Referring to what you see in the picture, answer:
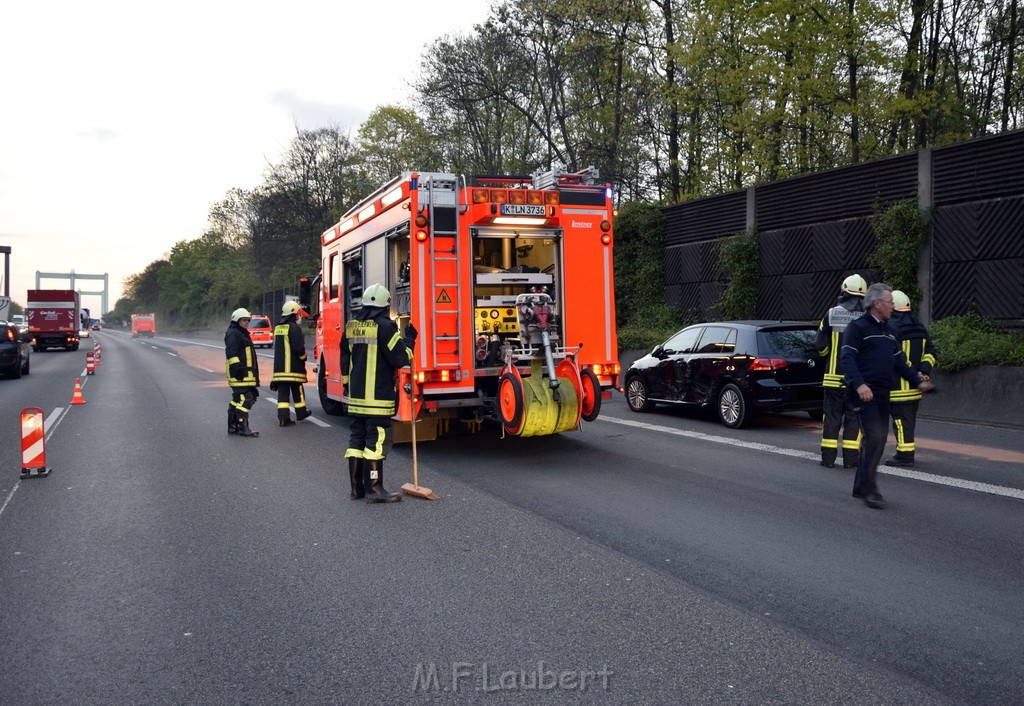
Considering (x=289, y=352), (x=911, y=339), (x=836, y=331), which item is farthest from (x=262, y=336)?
(x=911, y=339)

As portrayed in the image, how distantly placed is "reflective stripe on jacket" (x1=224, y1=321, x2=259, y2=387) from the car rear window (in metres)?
6.67

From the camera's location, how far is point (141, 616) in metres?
4.57

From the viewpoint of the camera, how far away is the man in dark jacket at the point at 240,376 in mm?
11750

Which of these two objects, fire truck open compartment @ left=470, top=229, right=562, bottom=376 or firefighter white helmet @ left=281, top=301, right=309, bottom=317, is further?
firefighter white helmet @ left=281, top=301, right=309, bottom=317

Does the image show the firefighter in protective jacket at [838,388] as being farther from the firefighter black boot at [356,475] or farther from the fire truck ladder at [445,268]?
the firefighter black boot at [356,475]

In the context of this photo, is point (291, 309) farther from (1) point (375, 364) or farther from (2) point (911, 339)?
(2) point (911, 339)

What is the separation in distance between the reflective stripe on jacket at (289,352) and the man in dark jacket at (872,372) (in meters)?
7.99

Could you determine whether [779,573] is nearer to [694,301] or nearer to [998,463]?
[998,463]

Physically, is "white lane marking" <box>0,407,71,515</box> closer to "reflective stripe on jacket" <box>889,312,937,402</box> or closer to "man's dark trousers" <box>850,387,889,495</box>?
"man's dark trousers" <box>850,387,889,495</box>

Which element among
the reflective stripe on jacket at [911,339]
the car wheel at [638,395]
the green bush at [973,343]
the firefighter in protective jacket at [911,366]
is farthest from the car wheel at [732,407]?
the green bush at [973,343]

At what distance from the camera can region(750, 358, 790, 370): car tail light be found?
37.2ft

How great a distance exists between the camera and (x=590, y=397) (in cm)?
909

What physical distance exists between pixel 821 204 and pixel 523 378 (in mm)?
11545

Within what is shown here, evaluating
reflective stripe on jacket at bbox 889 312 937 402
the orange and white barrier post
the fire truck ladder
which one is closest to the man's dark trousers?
reflective stripe on jacket at bbox 889 312 937 402
